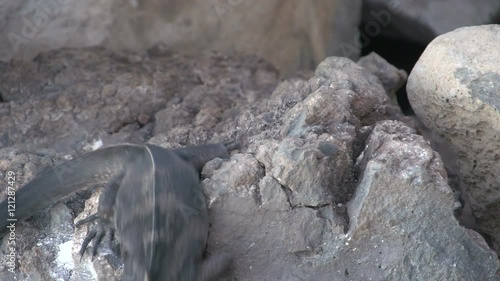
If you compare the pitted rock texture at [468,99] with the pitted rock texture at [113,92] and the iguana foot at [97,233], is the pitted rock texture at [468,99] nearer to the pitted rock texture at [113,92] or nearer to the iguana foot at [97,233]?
the pitted rock texture at [113,92]

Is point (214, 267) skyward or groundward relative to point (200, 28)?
skyward

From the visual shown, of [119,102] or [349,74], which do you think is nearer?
[349,74]

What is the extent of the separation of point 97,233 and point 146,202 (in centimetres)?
25

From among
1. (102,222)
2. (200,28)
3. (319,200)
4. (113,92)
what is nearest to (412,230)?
(319,200)

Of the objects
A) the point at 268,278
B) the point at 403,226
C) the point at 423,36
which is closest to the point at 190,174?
the point at 268,278

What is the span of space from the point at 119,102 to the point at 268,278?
5.98 ft

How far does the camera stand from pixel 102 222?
3.14 metres

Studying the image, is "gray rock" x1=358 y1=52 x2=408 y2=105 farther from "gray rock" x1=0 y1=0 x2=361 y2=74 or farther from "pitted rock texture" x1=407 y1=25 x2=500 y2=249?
"gray rock" x1=0 y1=0 x2=361 y2=74

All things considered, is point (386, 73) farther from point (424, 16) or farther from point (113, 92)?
point (113, 92)

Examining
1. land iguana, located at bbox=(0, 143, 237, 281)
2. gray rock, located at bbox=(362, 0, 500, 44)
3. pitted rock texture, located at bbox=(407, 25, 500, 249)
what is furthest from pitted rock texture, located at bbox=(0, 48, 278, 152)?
pitted rock texture, located at bbox=(407, 25, 500, 249)

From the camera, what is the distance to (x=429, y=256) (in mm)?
2949

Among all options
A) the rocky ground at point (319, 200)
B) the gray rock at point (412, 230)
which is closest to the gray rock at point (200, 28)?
the rocky ground at point (319, 200)

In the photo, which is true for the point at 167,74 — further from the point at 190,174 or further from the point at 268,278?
the point at 268,278

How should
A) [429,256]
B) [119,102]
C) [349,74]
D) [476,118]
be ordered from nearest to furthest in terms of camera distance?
[429,256] → [476,118] → [349,74] → [119,102]
